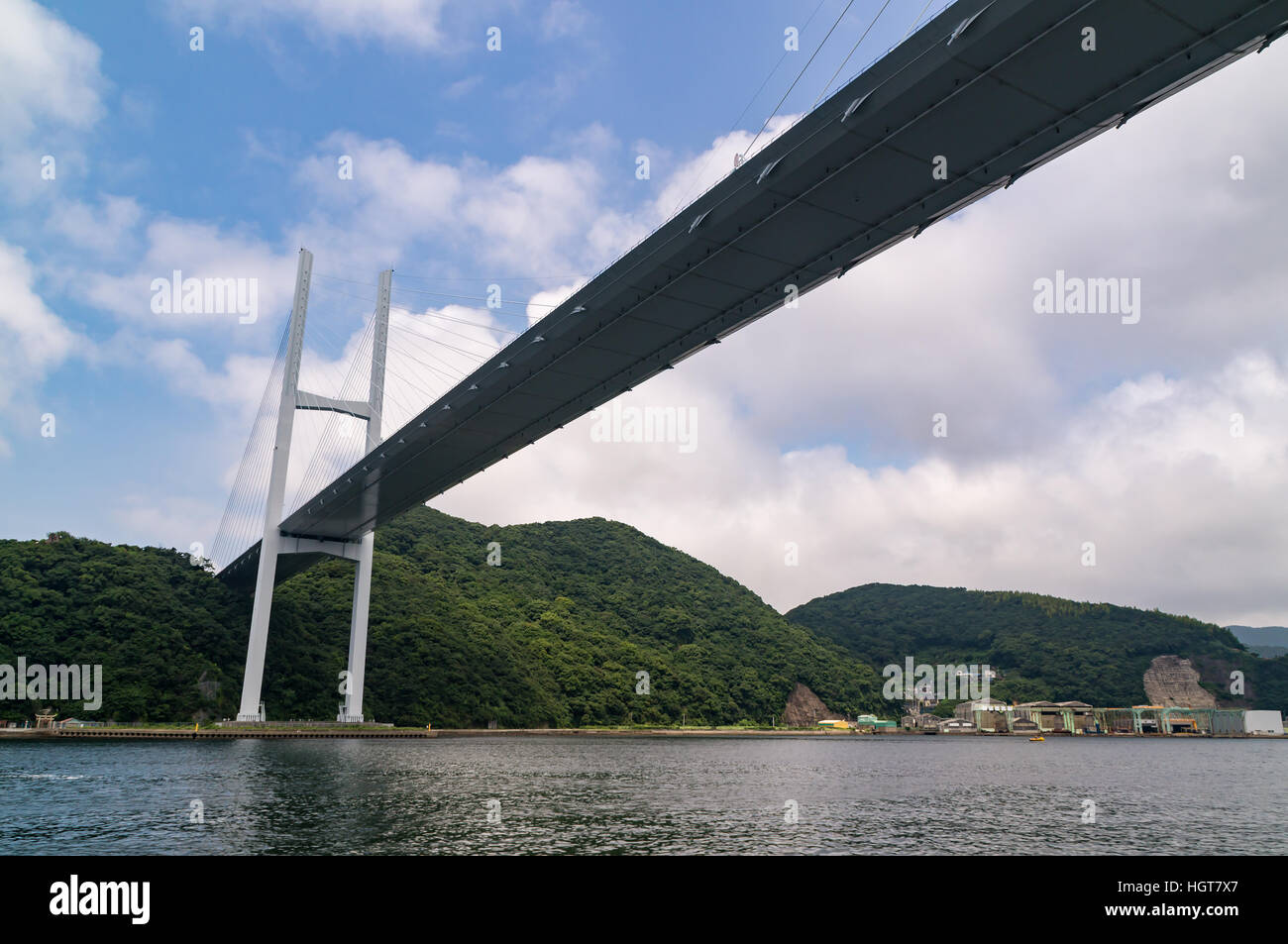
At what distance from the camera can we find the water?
1521 cm

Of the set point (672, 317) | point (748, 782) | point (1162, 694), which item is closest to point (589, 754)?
point (748, 782)

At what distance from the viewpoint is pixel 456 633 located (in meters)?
69.7

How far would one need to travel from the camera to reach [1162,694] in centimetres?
12500

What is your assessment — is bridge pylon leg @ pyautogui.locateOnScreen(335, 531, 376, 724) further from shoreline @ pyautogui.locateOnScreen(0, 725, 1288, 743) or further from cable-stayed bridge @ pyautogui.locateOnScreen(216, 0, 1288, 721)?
cable-stayed bridge @ pyautogui.locateOnScreen(216, 0, 1288, 721)

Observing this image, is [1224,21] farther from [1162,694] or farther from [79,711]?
[1162,694]

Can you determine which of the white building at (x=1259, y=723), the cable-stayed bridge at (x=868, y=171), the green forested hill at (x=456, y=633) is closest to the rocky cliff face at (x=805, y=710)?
the green forested hill at (x=456, y=633)

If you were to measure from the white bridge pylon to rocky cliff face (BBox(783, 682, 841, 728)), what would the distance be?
5505 cm

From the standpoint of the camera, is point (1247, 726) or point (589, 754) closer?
point (589, 754)

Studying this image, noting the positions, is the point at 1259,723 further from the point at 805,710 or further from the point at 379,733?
the point at 379,733

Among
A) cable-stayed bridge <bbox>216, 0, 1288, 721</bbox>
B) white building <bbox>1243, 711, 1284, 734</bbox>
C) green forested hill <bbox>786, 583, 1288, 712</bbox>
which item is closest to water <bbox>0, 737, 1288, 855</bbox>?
cable-stayed bridge <bbox>216, 0, 1288, 721</bbox>

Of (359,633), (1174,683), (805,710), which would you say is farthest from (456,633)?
(1174,683)

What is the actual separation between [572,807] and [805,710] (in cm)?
8377
